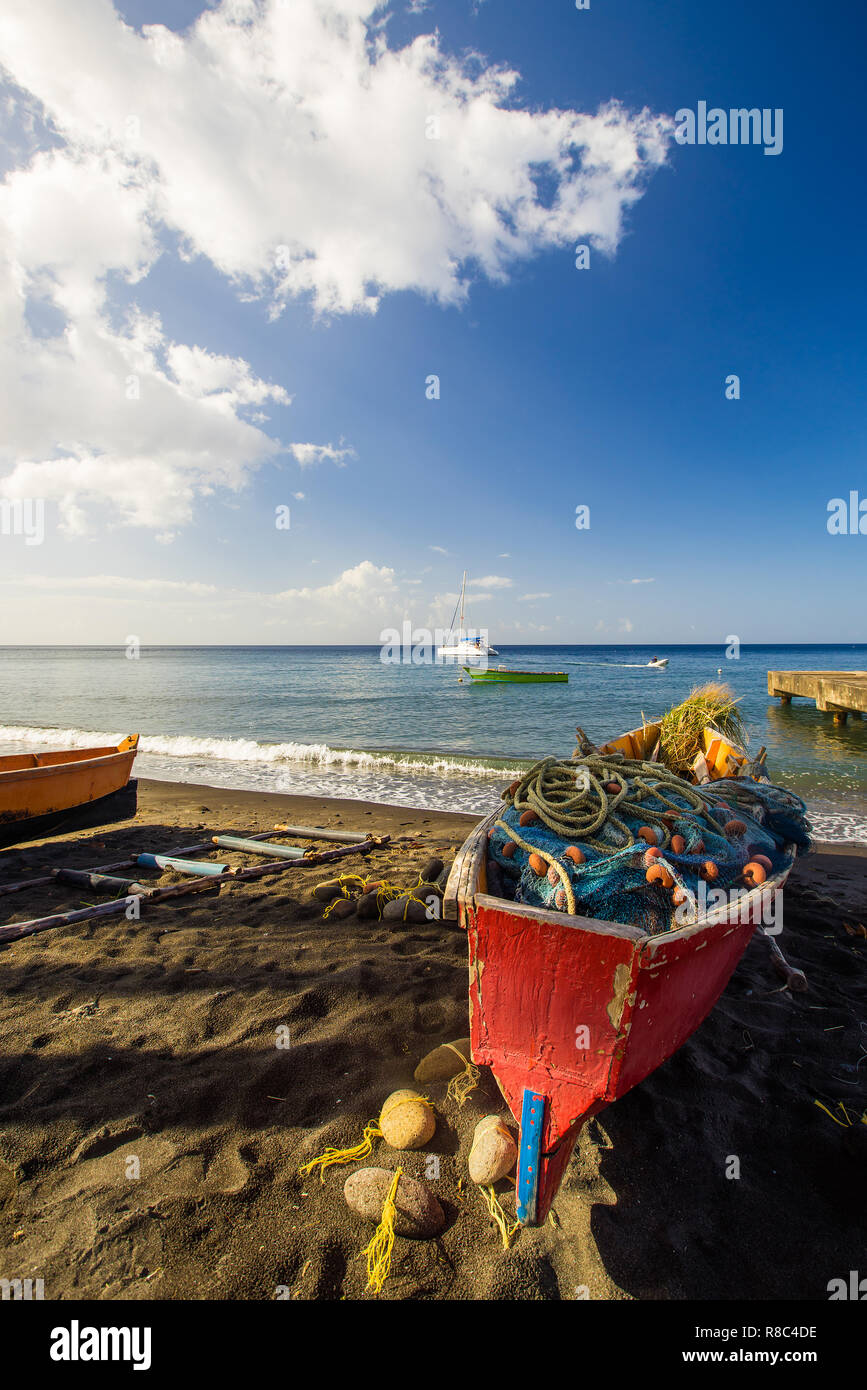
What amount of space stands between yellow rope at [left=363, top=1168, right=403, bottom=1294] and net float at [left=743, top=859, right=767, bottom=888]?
8.78 feet

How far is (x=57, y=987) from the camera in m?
4.20

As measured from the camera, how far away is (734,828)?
4.10 meters

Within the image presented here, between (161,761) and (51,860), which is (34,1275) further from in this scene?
(161,761)

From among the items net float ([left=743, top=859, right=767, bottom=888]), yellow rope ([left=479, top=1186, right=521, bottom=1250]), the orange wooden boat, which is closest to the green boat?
the orange wooden boat

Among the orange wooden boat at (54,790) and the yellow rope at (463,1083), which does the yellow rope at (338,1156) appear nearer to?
the yellow rope at (463,1083)

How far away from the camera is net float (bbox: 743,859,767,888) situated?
3.52m

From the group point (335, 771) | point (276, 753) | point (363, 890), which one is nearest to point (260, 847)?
point (363, 890)

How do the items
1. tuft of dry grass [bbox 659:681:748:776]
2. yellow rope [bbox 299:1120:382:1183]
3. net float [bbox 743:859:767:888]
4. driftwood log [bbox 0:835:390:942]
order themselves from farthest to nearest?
tuft of dry grass [bbox 659:681:748:776]
driftwood log [bbox 0:835:390:942]
net float [bbox 743:859:767:888]
yellow rope [bbox 299:1120:382:1183]

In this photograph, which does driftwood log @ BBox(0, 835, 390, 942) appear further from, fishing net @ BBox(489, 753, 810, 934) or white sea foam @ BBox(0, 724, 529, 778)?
white sea foam @ BBox(0, 724, 529, 778)

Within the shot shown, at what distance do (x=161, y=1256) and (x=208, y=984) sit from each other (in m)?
2.06

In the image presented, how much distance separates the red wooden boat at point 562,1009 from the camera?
244cm

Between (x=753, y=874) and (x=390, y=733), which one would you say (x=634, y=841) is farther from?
(x=390, y=733)

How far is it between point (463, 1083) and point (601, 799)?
2.02 m

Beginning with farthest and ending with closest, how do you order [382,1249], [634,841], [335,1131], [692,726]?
[692,726], [634,841], [335,1131], [382,1249]
